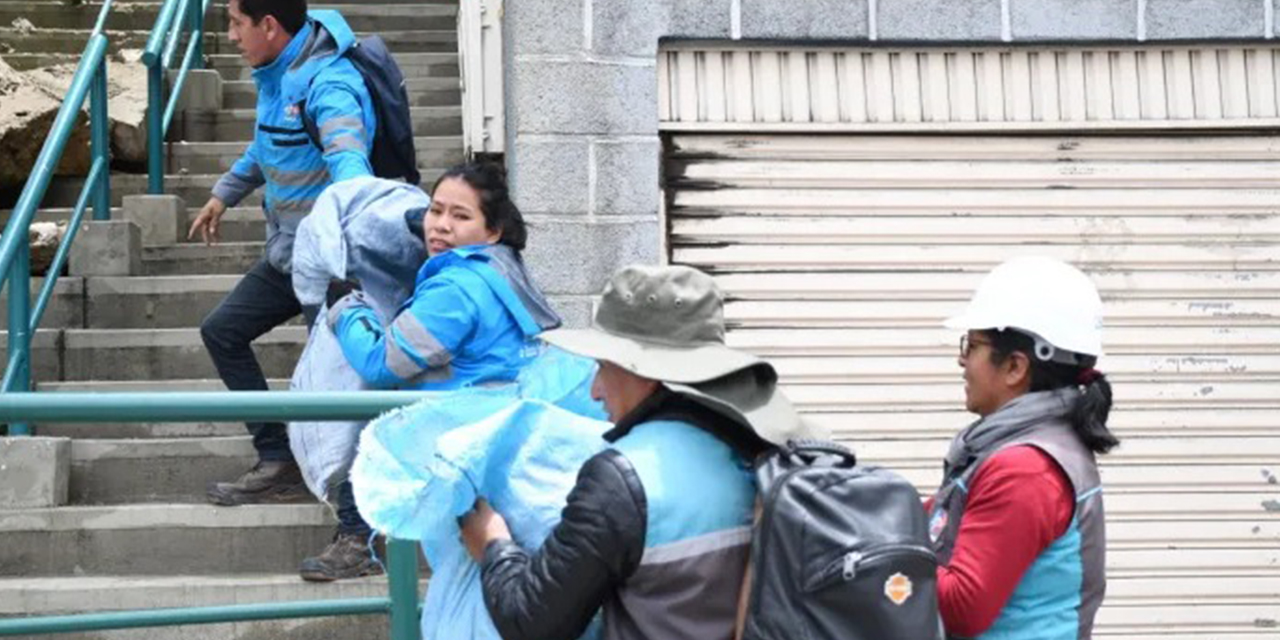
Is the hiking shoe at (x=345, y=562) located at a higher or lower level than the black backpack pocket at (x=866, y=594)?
lower

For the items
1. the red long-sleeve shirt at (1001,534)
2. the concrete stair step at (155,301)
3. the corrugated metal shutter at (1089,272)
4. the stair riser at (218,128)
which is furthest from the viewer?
the stair riser at (218,128)

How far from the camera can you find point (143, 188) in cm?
851

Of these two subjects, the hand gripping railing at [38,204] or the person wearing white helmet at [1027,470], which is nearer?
the person wearing white helmet at [1027,470]

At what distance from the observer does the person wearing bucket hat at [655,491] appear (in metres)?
2.82

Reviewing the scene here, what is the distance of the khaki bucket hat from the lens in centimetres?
299

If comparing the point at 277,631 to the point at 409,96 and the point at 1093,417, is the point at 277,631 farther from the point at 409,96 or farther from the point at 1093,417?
the point at 409,96

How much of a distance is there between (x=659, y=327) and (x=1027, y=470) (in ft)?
2.27

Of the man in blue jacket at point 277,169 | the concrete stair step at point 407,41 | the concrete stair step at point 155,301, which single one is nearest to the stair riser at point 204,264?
the concrete stair step at point 155,301

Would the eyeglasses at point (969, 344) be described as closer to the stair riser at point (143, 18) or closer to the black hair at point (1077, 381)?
the black hair at point (1077, 381)

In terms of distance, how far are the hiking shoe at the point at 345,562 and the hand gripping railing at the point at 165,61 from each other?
2860 mm

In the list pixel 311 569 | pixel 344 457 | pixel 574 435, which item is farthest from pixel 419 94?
pixel 574 435

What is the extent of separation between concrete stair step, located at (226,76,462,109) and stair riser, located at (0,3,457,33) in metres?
1.05

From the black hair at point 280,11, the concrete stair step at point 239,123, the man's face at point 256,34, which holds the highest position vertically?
the concrete stair step at point 239,123

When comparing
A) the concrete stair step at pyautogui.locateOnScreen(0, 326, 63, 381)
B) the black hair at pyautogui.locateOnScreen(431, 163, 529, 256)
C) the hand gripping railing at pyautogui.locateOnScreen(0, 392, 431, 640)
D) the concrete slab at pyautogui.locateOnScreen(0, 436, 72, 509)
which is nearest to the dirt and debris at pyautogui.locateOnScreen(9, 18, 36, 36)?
the concrete stair step at pyautogui.locateOnScreen(0, 326, 63, 381)
